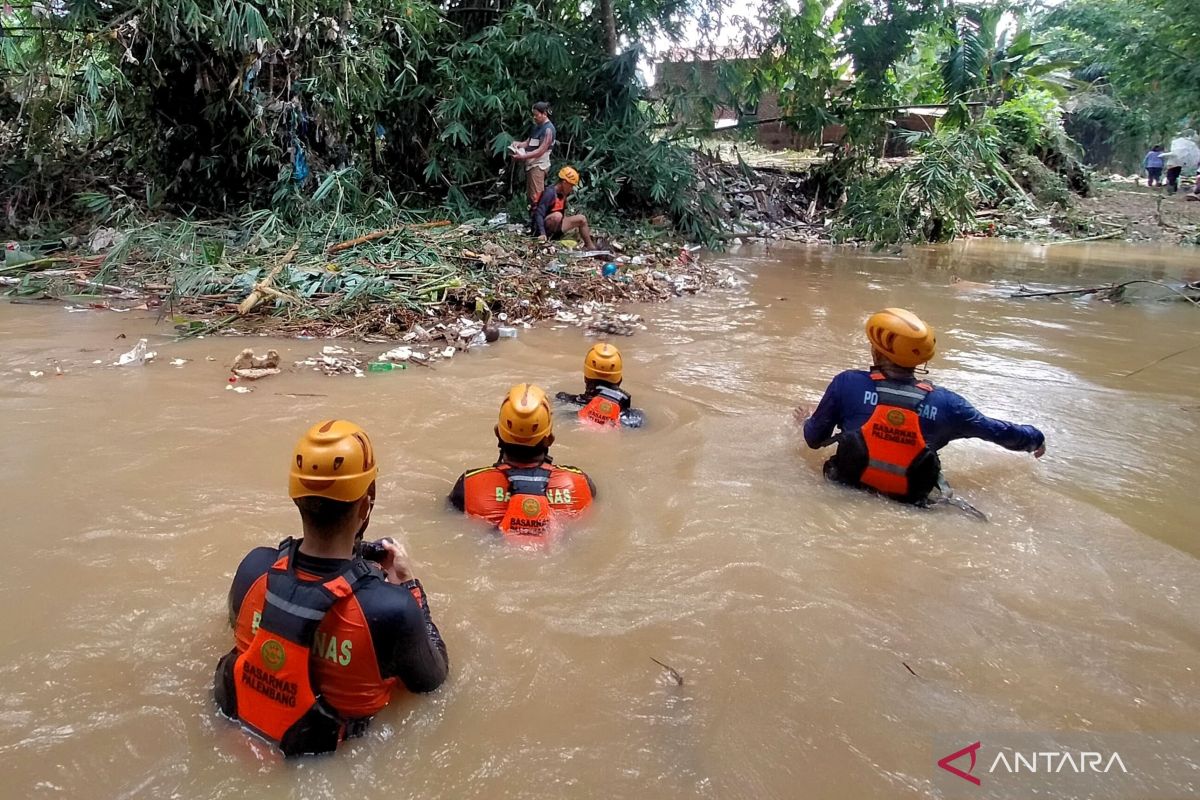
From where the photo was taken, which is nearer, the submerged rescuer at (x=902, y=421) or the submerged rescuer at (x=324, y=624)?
the submerged rescuer at (x=324, y=624)

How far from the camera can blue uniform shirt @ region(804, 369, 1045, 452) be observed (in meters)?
3.32

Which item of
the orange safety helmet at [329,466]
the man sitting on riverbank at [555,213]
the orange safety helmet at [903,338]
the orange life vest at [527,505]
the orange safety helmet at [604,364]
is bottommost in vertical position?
the orange life vest at [527,505]

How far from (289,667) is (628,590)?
4.04 ft

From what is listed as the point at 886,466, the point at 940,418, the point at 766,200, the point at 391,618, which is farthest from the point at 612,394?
the point at 766,200

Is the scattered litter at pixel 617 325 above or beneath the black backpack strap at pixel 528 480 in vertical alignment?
above

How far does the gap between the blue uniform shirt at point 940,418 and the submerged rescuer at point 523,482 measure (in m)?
1.25

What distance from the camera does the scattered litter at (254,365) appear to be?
16.0 feet

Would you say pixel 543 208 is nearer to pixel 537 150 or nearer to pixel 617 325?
pixel 537 150

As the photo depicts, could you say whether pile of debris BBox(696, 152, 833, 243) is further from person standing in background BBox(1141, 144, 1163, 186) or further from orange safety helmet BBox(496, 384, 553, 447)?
orange safety helmet BBox(496, 384, 553, 447)

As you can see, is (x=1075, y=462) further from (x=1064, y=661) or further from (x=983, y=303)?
(x=983, y=303)

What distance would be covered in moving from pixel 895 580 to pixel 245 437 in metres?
3.14

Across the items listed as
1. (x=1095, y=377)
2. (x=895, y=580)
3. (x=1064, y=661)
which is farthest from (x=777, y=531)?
(x=1095, y=377)

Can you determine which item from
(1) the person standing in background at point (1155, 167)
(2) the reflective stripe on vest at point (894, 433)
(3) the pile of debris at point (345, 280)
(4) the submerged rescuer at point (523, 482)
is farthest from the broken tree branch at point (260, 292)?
(1) the person standing in background at point (1155, 167)

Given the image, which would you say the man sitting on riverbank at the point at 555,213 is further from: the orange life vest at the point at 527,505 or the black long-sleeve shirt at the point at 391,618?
the black long-sleeve shirt at the point at 391,618
